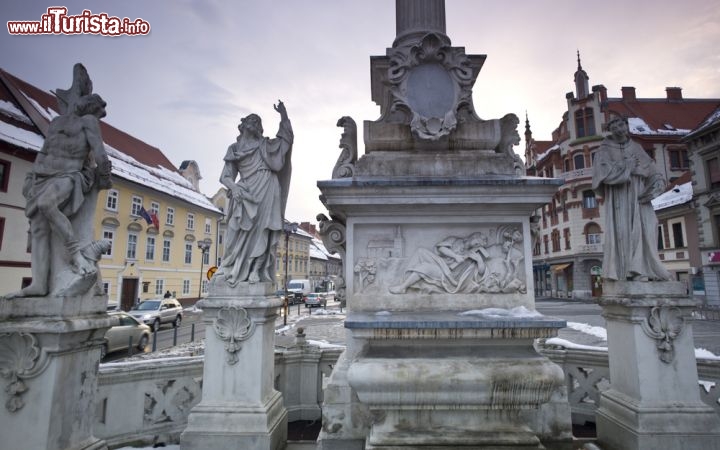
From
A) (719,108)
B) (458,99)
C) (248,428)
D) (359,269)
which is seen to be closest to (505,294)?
(359,269)

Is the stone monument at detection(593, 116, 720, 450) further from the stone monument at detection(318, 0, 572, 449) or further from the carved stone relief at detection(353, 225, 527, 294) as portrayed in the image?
the carved stone relief at detection(353, 225, 527, 294)

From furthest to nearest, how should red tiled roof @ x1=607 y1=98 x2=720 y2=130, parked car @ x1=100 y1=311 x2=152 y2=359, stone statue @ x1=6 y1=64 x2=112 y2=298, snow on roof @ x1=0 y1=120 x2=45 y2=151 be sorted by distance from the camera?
red tiled roof @ x1=607 y1=98 x2=720 y2=130 < snow on roof @ x1=0 y1=120 x2=45 y2=151 < parked car @ x1=100 y1=311 x2=152 y2=359 < stone statue @ x1=6 y1=64 x2=112 y2=298

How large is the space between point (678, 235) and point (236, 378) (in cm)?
3479

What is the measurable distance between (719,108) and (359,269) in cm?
3301

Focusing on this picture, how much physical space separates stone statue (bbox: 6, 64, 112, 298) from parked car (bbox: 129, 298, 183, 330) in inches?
693

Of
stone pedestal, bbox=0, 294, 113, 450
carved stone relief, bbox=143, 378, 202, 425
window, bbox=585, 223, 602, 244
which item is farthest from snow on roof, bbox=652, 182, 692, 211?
stone pedestal, bbox=0, 294, 113, 450

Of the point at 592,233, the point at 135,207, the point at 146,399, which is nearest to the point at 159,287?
the point at 135,207

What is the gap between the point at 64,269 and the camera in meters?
3.36

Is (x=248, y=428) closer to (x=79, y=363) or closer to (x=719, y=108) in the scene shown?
(x=79, y=363)

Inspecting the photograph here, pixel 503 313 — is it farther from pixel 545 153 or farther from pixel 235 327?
pixel 545 153

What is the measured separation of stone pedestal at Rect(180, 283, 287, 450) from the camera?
4145 mm

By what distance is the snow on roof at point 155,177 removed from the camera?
92.5 ft

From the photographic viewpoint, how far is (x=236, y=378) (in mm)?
4336

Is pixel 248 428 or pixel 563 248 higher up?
pixel 563 248
